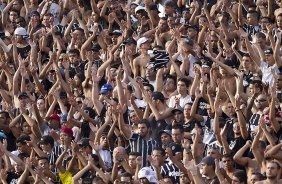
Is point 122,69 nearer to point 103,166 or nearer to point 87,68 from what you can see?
point 87,68

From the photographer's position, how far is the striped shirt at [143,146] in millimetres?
20656

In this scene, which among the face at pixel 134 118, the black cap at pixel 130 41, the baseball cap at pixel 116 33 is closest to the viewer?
the face at pixel 134 118

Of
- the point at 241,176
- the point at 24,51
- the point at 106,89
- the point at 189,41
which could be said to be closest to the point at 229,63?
the point at 189,41

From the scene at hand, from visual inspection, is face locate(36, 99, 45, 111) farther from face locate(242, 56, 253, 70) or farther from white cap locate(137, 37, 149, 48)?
face locate(242, 56, 253, 70)

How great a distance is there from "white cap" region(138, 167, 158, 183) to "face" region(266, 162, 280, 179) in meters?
1.61

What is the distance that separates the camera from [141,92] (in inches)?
875

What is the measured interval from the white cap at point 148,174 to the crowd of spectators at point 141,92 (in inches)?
0.5

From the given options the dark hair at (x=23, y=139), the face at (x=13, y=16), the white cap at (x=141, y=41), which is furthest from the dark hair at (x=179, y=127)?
the face at (x=13, y=16)

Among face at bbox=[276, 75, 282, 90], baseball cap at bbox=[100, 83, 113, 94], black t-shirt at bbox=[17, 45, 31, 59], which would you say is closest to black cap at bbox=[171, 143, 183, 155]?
face at bbox=[276, 75, 282, 90]

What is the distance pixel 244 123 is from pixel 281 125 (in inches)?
19.2

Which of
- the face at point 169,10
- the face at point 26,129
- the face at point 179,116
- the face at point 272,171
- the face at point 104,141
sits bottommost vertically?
the face at point 26,129

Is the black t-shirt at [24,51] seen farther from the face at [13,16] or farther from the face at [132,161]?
the face at [132,161]

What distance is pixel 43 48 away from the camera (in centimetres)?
2511

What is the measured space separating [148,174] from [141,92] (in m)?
2.82
